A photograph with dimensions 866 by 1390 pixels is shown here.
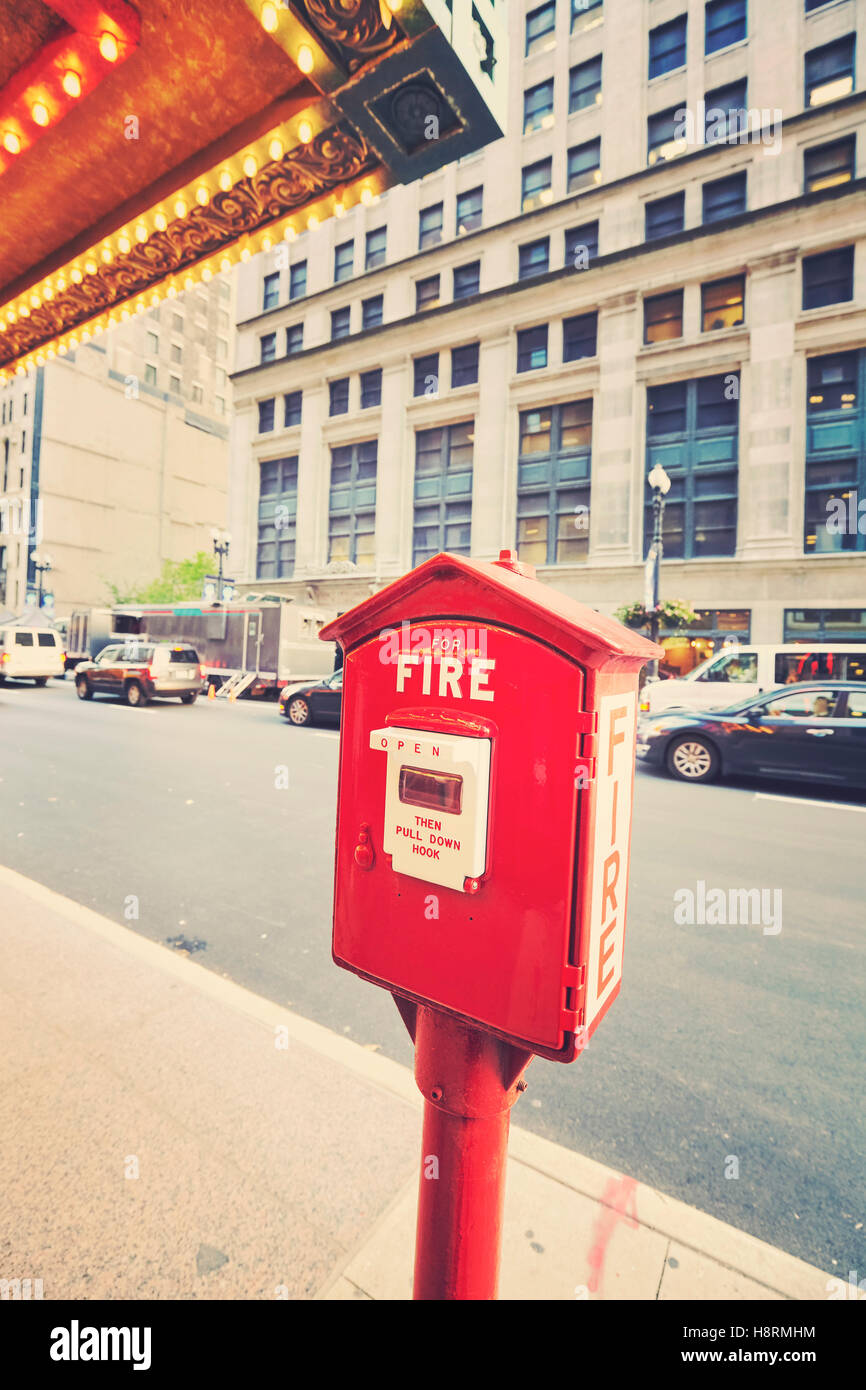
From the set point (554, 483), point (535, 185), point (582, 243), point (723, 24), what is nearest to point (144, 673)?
point (554, 483)

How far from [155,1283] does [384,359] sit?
32508 millimetres

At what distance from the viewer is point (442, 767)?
52.3 inches

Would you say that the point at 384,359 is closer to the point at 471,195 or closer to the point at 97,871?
the point at 471,195

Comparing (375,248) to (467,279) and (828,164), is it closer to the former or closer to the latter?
(467,279)

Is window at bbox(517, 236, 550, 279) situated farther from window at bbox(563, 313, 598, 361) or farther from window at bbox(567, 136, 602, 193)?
window at bbox(563, 313, 598, 361)

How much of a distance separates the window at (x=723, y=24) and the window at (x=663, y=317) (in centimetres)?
861

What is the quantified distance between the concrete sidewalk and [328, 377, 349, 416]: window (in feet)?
107

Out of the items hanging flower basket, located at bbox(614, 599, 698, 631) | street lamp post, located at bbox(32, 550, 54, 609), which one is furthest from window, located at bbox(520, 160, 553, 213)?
street lamp post, located at bbox(32, 550, 54, 609)

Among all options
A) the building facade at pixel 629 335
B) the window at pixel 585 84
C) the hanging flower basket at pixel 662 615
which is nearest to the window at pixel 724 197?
the building facade at pixel 629 335

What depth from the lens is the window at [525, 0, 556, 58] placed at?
26.6m

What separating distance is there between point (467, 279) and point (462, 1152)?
32678mm

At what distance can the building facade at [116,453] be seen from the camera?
1882 inches

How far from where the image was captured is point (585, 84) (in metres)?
25.7

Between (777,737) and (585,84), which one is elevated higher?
(585,84)
